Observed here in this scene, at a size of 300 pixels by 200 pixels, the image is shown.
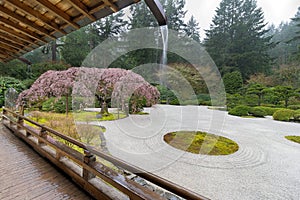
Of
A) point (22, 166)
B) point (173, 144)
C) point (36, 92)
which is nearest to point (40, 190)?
point (22, 166)

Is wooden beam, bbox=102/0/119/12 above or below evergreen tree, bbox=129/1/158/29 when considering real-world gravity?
below

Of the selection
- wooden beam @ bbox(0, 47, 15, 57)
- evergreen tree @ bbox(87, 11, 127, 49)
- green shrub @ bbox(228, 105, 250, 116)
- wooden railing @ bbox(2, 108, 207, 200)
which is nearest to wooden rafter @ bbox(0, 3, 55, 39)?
wooden railing @ bbox(2, 108, 207, 200)

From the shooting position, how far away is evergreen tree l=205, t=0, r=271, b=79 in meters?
14.7

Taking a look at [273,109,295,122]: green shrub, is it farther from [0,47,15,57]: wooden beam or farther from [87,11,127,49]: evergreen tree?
[87,11,127,49]: evergreen tree

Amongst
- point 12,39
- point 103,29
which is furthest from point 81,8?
point 103,29

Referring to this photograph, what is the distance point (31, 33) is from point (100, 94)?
347 cm

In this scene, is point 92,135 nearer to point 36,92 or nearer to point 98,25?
point 36,92

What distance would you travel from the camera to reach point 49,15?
4.84ft

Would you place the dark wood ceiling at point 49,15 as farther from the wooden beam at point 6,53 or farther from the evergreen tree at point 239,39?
the evergreen tree at point 239,39

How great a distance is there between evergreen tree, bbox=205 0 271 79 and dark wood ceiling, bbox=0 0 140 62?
50.7 feet

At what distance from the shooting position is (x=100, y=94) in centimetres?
525

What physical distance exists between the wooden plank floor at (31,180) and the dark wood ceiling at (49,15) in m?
1.60

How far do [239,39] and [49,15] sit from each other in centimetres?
1770

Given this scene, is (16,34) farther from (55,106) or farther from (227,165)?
(55,106)
